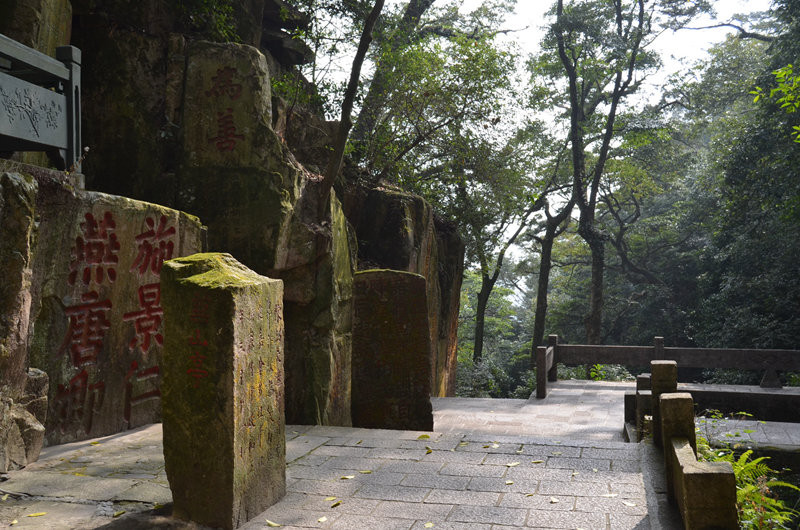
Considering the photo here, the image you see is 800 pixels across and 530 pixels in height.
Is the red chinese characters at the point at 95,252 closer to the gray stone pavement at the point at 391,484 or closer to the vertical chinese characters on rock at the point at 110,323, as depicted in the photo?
the vertical chinese characters on rock at the point at 110,323

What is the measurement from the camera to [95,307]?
5648 mm

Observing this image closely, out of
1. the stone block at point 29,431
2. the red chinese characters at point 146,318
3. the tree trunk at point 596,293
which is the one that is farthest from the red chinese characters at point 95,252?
the tree trunk at point 596,293

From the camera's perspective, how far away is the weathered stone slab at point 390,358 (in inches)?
276

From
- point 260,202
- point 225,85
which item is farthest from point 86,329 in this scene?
point 225,85

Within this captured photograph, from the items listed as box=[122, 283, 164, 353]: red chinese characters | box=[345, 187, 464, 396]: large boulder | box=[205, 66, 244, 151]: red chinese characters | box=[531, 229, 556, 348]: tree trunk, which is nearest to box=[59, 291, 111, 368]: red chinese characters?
box=[122, 283, 164, 353]: red chinese characters

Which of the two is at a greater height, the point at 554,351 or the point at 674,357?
the point at 554,351

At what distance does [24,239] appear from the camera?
4.43 metres

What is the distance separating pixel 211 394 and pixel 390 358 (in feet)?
12.0

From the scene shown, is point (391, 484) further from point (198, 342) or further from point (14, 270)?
point (14, 270)

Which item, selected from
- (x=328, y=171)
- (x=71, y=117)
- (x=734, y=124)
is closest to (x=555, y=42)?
(x=734, y=124)

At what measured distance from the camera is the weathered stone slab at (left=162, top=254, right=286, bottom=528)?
3.46 meters

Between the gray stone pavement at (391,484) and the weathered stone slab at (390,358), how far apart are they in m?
0.85

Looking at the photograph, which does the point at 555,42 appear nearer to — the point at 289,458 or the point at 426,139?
the point at 426,139

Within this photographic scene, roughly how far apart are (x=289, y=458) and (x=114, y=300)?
87.1 inches
